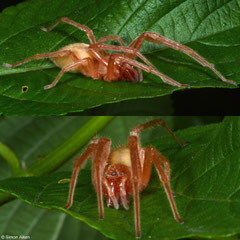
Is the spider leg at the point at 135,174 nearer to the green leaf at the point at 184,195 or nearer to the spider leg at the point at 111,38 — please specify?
the green leaf at the point at 184,195

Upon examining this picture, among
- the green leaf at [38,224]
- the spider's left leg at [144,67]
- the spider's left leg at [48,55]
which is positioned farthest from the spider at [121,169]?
the green leaf at [38,224]

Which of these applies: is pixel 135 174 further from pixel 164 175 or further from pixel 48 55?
pixel 48 55

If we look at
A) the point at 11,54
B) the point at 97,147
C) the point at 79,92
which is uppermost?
the point at 11,54

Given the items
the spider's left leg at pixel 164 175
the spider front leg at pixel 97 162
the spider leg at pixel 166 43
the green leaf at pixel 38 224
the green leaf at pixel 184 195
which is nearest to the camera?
the green leaf at pixel 184 195

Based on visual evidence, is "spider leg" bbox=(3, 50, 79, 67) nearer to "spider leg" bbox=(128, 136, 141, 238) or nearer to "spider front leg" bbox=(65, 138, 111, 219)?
"spider front leg" bbox=(65, 138, 111, 219)

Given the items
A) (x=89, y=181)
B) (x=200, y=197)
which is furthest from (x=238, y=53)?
(x=89, y=181)

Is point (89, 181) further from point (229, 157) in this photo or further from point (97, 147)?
point (229, 157)
